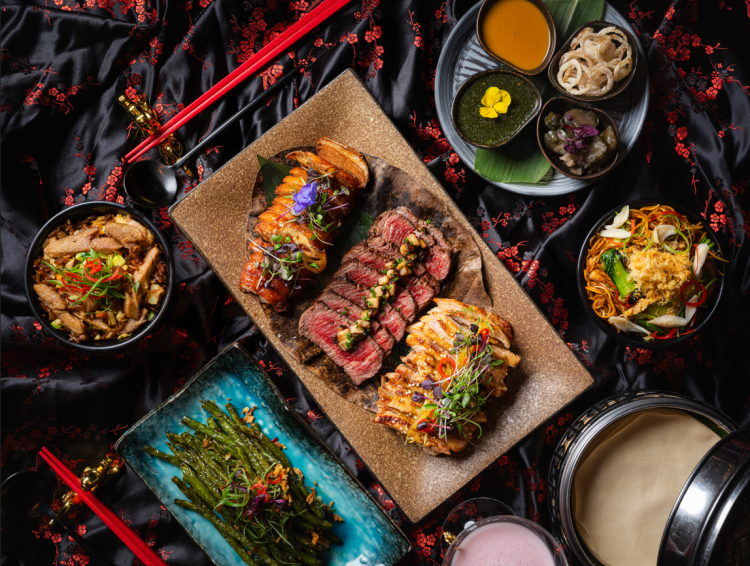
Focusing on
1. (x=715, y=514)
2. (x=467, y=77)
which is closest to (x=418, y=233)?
(x=467, y=77)

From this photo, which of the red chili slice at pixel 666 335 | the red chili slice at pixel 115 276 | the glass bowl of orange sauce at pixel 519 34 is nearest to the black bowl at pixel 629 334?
the red chili slice at pixel 666 335

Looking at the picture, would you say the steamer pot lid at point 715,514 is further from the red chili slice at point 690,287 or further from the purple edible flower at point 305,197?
the purple edible flower at point 305,197

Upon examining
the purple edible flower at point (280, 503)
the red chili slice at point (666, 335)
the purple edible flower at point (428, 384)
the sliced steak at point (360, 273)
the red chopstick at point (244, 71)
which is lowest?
the red chili slice at point (666, 335)

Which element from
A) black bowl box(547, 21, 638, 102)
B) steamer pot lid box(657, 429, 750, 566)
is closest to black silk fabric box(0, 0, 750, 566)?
black bowl box(547, 21, 638, 102)

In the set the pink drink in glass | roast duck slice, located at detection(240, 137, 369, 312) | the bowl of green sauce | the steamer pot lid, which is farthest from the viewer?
the bowl of green sauce

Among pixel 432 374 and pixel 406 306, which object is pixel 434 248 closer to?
pixel 406 306

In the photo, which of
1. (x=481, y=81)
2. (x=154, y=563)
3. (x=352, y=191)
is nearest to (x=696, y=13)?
(x=481, y=81)

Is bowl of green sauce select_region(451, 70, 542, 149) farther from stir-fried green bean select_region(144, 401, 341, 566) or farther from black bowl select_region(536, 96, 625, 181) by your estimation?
stir-fried green bean select_region(144, 401, 341, 566)
